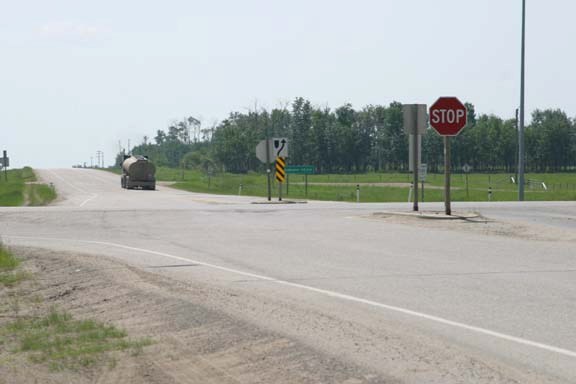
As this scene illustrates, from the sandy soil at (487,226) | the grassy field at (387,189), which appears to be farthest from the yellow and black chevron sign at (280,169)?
the sandy soil at (487,226)

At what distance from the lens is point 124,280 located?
11.5 metres

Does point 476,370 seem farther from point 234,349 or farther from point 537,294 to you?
point 537,294

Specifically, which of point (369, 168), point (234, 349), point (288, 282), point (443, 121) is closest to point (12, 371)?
point (234, 349)

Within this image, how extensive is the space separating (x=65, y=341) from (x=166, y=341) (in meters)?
0.98

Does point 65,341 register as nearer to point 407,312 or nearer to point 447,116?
point 407,312

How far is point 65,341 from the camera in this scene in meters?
7.85

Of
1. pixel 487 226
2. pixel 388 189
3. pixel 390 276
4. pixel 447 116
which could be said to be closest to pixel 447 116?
pixel 447 116

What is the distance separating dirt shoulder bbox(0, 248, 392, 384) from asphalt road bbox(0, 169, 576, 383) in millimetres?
329

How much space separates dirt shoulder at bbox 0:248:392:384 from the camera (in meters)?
6.48

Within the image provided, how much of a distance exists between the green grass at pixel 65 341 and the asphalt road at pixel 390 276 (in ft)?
4.67

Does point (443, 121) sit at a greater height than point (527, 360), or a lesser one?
greater

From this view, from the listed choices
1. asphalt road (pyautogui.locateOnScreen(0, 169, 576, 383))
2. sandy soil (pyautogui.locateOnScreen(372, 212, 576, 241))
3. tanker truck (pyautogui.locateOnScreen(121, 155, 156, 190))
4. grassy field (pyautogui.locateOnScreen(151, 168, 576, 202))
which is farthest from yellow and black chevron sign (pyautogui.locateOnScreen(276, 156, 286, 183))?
tanker truck (pyautogui.locateOnScreen(121, 155, 156, 190))

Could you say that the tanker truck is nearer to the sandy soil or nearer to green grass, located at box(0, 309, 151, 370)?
the sandy soil

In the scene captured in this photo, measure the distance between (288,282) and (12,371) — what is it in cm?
494
